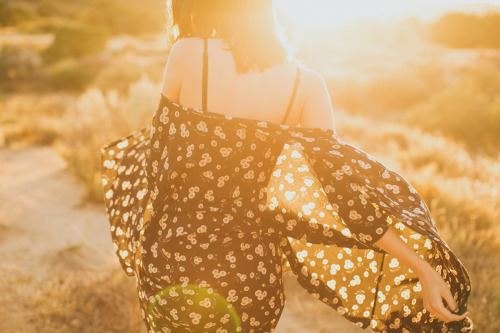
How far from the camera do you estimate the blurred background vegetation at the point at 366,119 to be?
4070 millimetres

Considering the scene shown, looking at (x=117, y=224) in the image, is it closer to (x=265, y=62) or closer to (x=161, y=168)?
(x=161, y=168)

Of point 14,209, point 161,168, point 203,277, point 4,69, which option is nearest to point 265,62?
point 161,168

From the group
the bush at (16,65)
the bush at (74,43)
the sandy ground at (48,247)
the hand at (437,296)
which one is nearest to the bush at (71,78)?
the bush at (16,65)

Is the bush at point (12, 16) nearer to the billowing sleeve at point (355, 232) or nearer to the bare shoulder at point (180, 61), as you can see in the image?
the bare shoulder at point (180, 61)

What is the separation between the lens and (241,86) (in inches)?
64.8

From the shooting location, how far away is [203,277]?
5.30 feet

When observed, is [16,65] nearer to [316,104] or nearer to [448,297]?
[316,104]

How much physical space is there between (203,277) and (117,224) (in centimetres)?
83

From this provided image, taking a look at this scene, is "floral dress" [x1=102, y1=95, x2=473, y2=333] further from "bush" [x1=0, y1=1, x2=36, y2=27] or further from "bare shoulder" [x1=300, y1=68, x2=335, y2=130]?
"bush" [x1=0, y1=1, x2=36, y2=27]

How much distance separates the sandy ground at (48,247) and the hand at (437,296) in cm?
225

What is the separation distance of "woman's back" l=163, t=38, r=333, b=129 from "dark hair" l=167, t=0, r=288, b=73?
0.04m

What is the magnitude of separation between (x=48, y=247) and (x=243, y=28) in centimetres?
385

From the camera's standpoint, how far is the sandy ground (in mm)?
3486

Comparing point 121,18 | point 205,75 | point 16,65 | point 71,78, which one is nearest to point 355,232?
point 205,75
